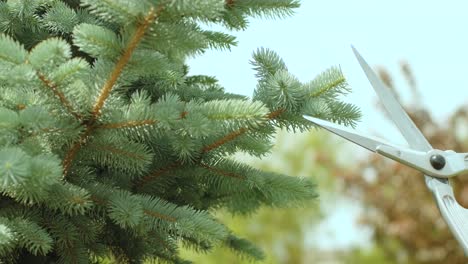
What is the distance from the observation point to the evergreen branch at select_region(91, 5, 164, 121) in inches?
33.4

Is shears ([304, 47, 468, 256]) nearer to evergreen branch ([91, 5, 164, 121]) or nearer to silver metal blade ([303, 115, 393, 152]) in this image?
silver metal blade ([303, 115, 393, 152])

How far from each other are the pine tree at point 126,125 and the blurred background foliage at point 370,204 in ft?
12.9

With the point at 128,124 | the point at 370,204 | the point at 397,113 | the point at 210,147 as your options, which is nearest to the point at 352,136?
the point at 397,113

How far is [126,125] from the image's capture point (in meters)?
0.95

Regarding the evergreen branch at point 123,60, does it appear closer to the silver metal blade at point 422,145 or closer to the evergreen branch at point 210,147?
the evergreen branch at point 210,147

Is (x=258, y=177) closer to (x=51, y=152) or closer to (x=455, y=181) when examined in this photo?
(x=51, y=152)

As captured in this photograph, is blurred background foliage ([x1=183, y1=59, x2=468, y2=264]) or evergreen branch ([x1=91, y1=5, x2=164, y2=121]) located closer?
evergreen branch ([x1=91, y1=5, x2=164, y2=121])

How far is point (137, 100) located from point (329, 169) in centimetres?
484

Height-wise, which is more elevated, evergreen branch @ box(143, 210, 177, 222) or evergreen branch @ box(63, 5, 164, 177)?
evergreen branch @ box(63, 5, 164, 177)

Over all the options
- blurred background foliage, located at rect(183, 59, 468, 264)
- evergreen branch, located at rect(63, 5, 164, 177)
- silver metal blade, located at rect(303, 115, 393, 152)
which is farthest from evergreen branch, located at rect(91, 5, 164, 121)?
blurred background foliage, located at rect(183, 59, 468, 264)

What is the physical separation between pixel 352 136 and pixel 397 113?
0.14 metres

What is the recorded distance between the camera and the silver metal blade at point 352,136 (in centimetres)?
102

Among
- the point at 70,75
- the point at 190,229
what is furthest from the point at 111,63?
the point at 190,229

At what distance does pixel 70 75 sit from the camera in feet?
2.84
